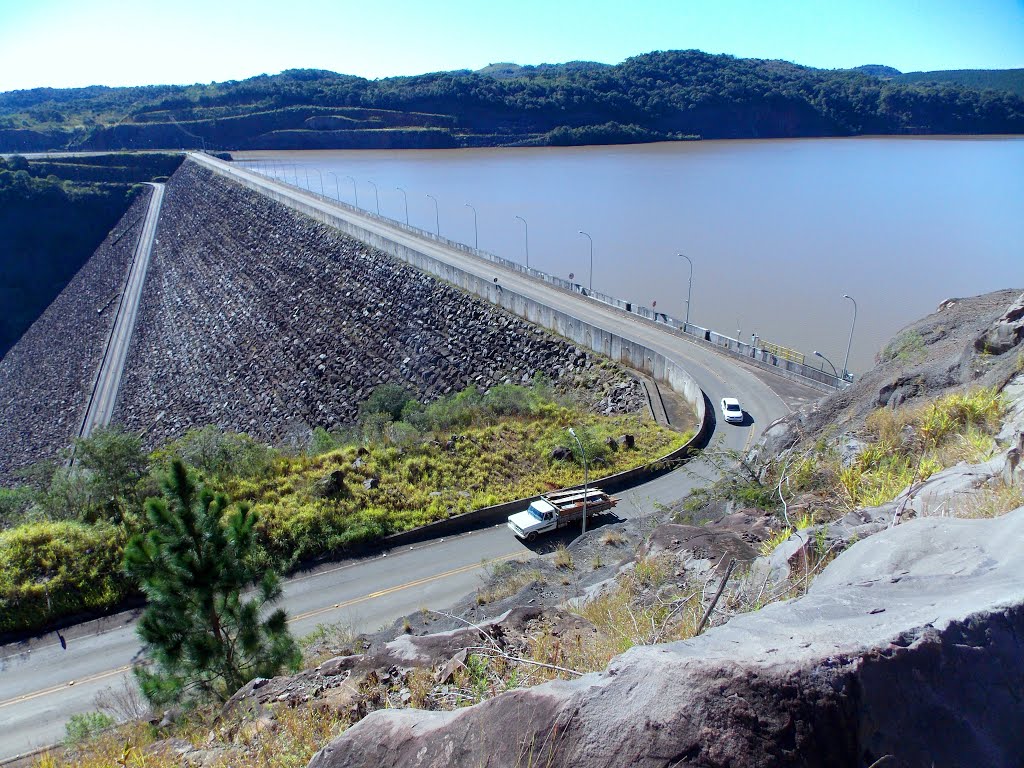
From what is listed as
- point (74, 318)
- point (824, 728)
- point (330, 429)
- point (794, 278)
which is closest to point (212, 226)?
point (74, 318)

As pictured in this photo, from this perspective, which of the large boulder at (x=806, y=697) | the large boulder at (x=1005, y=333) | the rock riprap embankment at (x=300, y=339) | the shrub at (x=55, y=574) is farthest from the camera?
the rock riprap embankment at (x=300, y=339)

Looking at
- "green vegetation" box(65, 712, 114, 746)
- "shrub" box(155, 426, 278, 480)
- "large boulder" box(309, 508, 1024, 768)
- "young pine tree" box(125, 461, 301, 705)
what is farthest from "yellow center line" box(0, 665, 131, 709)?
"large boulder" box(309, 508, 1024, 768)

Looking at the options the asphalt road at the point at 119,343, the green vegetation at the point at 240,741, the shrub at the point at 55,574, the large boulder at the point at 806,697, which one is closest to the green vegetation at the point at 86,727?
the green vegetation at the point at 240,741

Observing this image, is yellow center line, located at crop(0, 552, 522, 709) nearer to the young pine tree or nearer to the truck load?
the truck load

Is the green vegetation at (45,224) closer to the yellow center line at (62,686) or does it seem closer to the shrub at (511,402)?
the shrub at (511,402)

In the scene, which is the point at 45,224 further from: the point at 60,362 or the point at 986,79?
the point at 986,79

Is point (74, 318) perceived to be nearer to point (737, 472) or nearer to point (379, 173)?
point (379, 173)

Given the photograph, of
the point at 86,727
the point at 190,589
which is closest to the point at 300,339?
the point at 86,727
